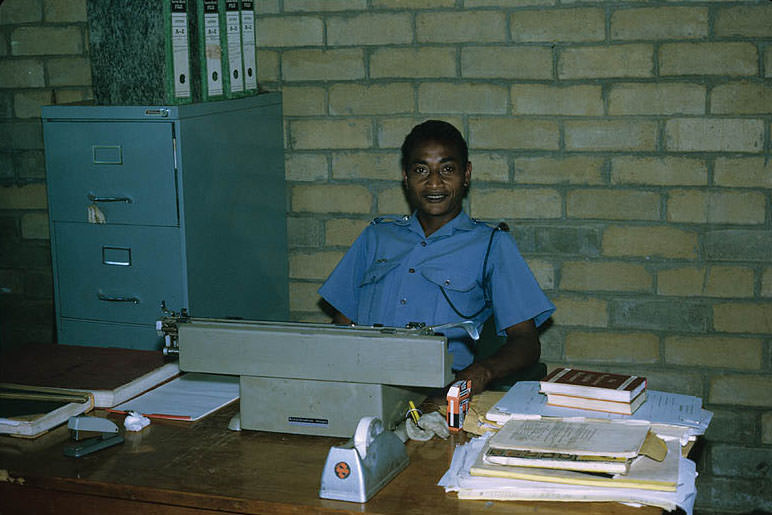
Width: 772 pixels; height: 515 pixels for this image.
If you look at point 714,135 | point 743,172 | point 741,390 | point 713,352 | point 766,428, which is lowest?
point 766,428

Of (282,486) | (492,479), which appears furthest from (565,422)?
(282,486)

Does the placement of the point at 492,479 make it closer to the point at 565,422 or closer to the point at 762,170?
the point at 565,422

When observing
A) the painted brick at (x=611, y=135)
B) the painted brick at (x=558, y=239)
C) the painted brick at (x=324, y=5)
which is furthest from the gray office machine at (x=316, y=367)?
the painted brick at (x=324, y=5)

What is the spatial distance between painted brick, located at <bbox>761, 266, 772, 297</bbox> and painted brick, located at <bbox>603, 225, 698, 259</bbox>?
23 cm

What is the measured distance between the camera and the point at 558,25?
311cm

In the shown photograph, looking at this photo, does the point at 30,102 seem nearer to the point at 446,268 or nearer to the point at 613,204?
the point at 446,268

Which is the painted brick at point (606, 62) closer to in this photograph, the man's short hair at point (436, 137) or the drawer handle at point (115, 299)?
the man's short hair at point (436, 137)

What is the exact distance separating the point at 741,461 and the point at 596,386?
5.26 ft

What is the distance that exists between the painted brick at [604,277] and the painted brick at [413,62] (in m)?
0.82

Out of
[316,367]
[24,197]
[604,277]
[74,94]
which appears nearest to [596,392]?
[316,367]

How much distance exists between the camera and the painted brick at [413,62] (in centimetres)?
323

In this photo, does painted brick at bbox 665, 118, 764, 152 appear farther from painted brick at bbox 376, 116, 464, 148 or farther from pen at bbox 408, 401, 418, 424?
pen at bbox 408, 401, 418, 424

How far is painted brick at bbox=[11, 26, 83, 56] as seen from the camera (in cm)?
360

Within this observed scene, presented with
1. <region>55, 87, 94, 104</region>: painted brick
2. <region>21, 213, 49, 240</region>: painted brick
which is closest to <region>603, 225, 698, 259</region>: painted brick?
<region>55, 87, 94, 104</region>: painted brick
